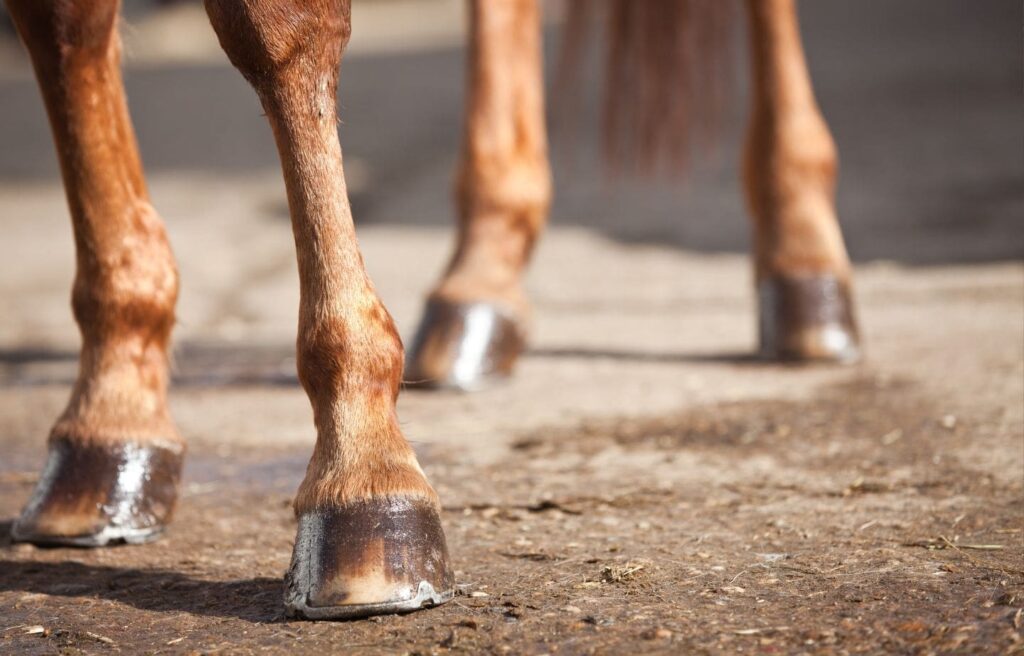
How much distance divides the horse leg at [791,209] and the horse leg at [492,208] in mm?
431

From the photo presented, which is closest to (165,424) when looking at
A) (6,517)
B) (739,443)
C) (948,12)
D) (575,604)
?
(6,517)

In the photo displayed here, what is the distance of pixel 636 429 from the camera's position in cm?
203

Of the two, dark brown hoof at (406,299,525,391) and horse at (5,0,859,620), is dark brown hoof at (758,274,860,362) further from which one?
dark brown hoof at (406,299,525,391)

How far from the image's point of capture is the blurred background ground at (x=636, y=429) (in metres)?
1.17

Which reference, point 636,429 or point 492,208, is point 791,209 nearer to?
point 492,208

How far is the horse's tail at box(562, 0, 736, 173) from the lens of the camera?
2893mm

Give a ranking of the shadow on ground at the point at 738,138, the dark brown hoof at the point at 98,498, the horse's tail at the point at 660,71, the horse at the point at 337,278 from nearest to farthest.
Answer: the horse at the point at 337,278
the dark brown hoof at the point at 98,498
the horse's tail at the point at 660,71
the shadow on ground at the point at 738,138

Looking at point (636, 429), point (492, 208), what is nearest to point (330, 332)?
point (636, 429)

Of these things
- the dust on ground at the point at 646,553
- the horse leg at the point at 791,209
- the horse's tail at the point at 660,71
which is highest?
the horse's tail at the point at 660,71

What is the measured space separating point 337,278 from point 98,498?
46 centimetres

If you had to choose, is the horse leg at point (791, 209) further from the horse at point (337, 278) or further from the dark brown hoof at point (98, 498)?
the dark brown hoof at point (98, 498)

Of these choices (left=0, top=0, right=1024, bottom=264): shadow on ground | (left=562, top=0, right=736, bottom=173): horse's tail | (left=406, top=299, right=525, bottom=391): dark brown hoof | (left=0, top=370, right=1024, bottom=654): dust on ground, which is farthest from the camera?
(left=0, top=0, right=1024, bottom=264): shadow on ground

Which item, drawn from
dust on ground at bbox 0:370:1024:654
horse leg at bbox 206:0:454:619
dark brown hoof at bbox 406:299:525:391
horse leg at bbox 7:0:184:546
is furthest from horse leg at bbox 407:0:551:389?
horse leg at bbox 206:0:454:619

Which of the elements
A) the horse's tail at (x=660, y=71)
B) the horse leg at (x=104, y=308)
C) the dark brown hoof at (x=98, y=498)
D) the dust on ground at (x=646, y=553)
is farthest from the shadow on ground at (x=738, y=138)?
the dark brown hoof at (x=98, y=498)
